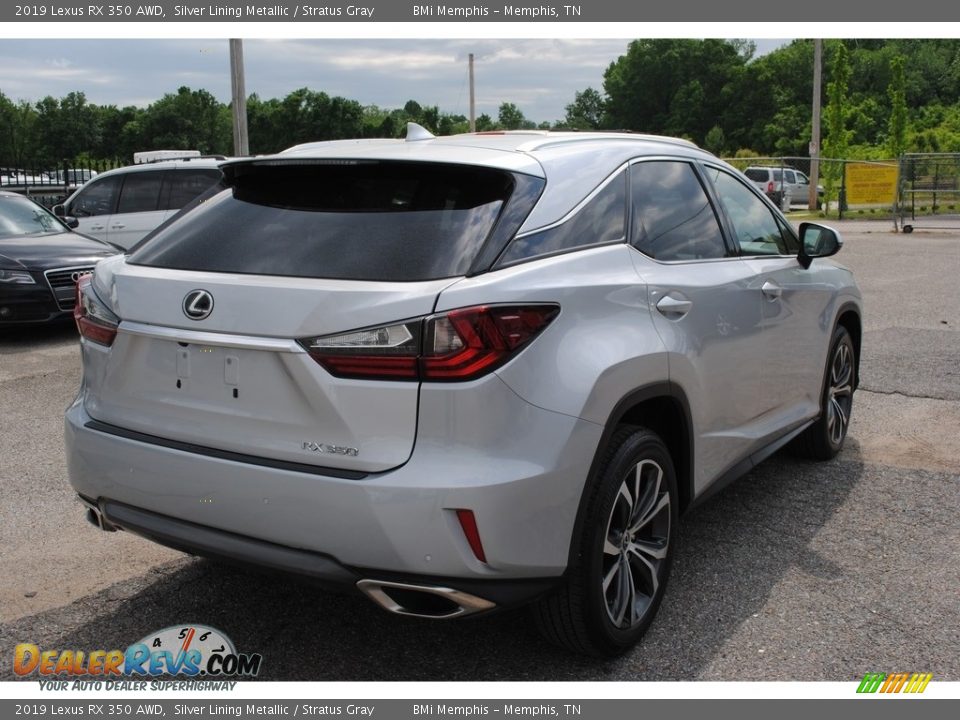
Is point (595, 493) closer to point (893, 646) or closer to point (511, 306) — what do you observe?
point (511, 306)

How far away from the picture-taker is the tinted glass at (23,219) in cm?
1108

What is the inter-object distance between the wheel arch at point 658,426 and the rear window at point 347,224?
2.40ft

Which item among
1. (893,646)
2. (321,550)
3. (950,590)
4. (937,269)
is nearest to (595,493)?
(321,550)

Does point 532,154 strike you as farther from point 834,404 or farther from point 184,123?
point 184,123

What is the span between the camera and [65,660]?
334 centimetres

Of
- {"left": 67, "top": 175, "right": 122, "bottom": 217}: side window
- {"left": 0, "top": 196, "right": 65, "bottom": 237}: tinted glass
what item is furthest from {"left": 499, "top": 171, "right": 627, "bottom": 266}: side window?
{"left": 67, "top": 175, "right": 122, "bottom": 217}: side window

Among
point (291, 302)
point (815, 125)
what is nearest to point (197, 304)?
point (291, 302)

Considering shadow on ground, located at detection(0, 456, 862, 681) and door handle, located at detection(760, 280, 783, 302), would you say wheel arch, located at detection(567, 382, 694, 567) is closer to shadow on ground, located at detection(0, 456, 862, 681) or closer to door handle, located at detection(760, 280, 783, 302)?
shadow on ground, located at detection(0, 456, 862, 681)

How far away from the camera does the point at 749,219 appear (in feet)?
15.5

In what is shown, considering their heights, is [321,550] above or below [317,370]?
below

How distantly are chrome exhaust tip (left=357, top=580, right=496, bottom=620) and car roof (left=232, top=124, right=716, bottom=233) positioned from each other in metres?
1.14

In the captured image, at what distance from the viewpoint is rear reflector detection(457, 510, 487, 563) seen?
273 cm

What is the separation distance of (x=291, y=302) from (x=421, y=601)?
95cm
